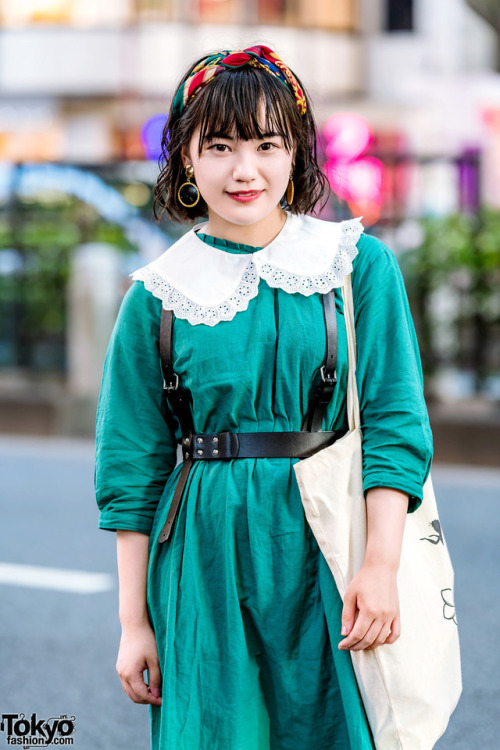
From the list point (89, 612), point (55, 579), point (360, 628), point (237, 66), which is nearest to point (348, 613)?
point (360, 628)

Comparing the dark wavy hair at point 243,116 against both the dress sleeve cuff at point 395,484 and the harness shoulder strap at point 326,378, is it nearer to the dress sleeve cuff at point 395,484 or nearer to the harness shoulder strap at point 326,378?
the harness shoulder strap at point 326,378

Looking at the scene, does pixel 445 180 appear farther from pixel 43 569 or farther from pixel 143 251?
pixel 43 569

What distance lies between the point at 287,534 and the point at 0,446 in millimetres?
8722

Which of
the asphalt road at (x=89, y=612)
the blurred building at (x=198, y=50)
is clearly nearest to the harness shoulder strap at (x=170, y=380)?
the asphalt road at (x=89, y=612)

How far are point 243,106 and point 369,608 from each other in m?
0.87

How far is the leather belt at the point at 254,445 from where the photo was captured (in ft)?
6.96

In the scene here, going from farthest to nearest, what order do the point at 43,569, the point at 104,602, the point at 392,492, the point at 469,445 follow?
the point at 469,445, the point at 43,569, the point at 104,602, the point at 392,492


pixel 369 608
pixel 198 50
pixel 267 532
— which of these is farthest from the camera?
pixel 198 50

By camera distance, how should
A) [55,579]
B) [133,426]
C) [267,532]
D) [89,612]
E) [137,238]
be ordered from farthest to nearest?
1. [137,238]
2. [55,579]
3. [89,612]
4. [133,426]
5. [267,532]

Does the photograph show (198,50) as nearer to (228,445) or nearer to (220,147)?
(220,147)

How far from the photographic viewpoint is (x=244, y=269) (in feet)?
7.25

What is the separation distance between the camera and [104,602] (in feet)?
18.4

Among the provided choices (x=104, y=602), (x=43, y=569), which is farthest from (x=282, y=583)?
(x=43, y=569)

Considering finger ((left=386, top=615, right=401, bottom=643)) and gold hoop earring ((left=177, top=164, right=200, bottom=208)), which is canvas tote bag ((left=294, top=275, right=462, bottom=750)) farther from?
gold hoop earring ((left=177, top=164, right=200, bottom=208))
